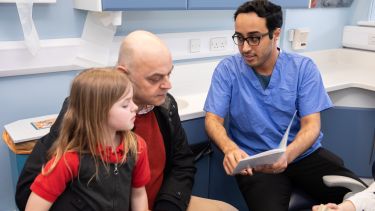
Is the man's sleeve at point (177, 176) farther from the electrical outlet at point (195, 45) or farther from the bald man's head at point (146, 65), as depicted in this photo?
the electrical outlet at point (195, 45)

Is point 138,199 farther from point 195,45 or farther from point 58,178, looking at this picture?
point 195,45

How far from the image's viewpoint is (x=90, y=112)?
0.96m

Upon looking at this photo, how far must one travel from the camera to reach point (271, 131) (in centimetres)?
161

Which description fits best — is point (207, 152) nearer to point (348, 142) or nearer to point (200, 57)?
point (200, 57)

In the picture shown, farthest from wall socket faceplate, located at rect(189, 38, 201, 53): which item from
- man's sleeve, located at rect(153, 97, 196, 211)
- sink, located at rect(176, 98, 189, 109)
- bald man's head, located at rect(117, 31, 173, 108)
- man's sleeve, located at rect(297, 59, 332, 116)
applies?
bald man's head, located at rect(117, 31, 173, 108)

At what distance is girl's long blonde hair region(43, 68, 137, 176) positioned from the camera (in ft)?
3.12

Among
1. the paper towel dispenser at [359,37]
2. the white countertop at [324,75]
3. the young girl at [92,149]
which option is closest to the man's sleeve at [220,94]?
the white countertop at [324,75]

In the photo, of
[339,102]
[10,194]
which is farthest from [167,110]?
[339,102]

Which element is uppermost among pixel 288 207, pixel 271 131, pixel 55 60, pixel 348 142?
pixel 55 60

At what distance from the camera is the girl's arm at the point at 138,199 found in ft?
3.74

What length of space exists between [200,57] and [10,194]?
1.21m

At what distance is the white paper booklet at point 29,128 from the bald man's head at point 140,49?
0.48 m

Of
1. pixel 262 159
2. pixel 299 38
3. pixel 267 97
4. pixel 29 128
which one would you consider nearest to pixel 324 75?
pixel 299 38

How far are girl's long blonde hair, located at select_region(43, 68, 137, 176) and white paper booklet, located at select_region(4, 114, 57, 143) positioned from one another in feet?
1.37
